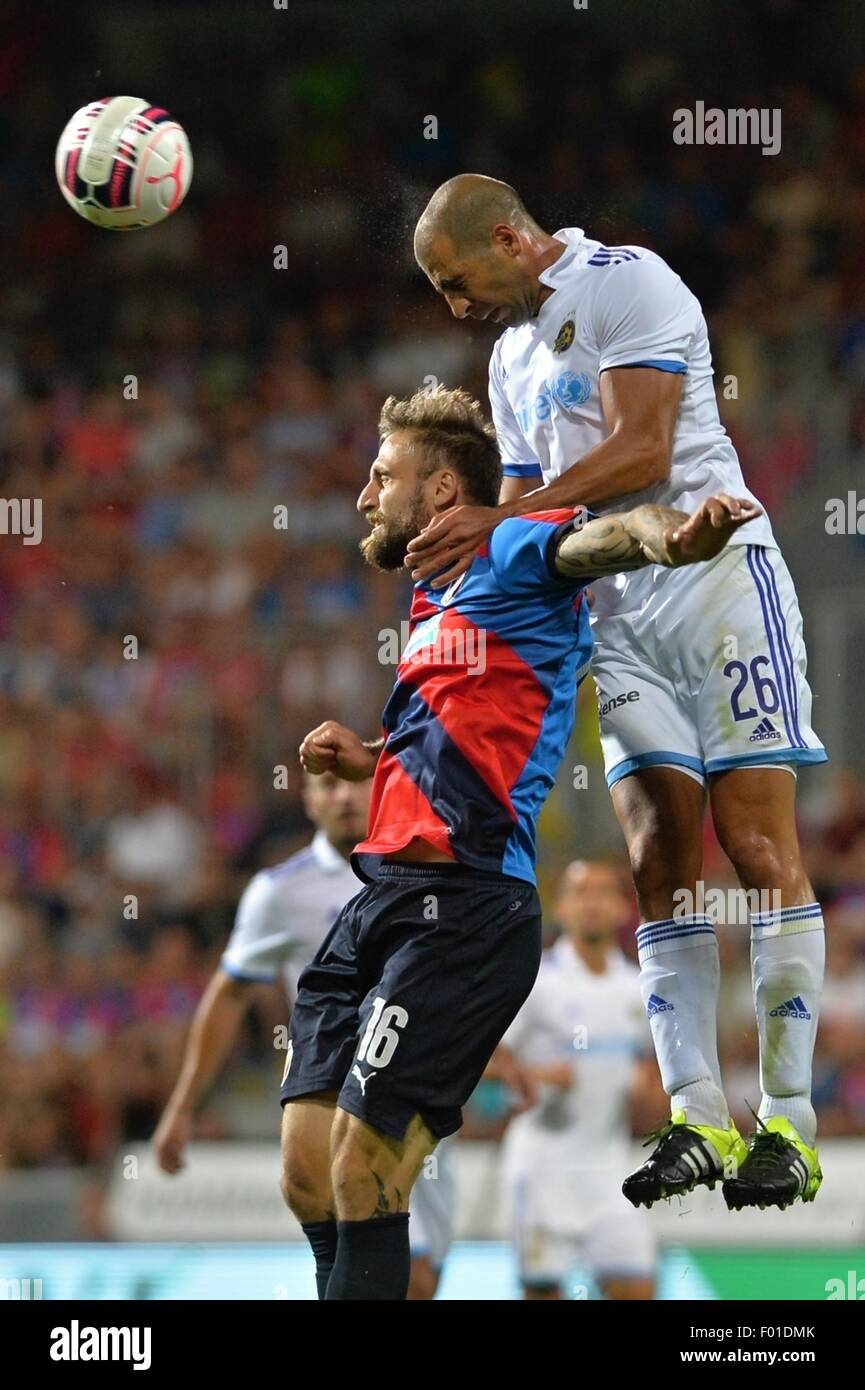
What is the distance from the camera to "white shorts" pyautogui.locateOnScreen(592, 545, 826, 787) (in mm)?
4527

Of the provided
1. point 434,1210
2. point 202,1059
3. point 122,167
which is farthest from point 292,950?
point 122,167

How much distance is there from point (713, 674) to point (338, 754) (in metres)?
0.96

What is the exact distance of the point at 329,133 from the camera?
12.4 m

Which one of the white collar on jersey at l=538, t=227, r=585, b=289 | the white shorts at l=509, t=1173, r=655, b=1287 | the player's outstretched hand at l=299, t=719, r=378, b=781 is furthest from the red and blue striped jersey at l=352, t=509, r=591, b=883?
the white shorts at l=509, t=1173, r=655, b=1287

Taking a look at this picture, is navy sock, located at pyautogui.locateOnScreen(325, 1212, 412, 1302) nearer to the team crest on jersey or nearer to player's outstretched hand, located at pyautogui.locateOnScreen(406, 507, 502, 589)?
player's outstretched hand, located at pyautogui.locateOnScreen(406, 507, 502, 589)

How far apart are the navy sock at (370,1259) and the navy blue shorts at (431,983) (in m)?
0.21

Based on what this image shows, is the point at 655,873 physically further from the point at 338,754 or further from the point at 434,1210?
the point at 434,1210

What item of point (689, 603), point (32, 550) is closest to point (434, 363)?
point (32, 550)

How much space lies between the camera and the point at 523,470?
16.2 ft

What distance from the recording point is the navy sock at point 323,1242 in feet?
14.8

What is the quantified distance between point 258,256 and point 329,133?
107 cm

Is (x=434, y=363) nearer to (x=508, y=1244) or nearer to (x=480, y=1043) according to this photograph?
(x=508, y=1244)

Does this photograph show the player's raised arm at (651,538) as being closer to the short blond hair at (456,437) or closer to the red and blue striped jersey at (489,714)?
the red and blue striped jersey at (489,714)

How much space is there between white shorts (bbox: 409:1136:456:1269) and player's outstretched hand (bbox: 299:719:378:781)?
105 inches
